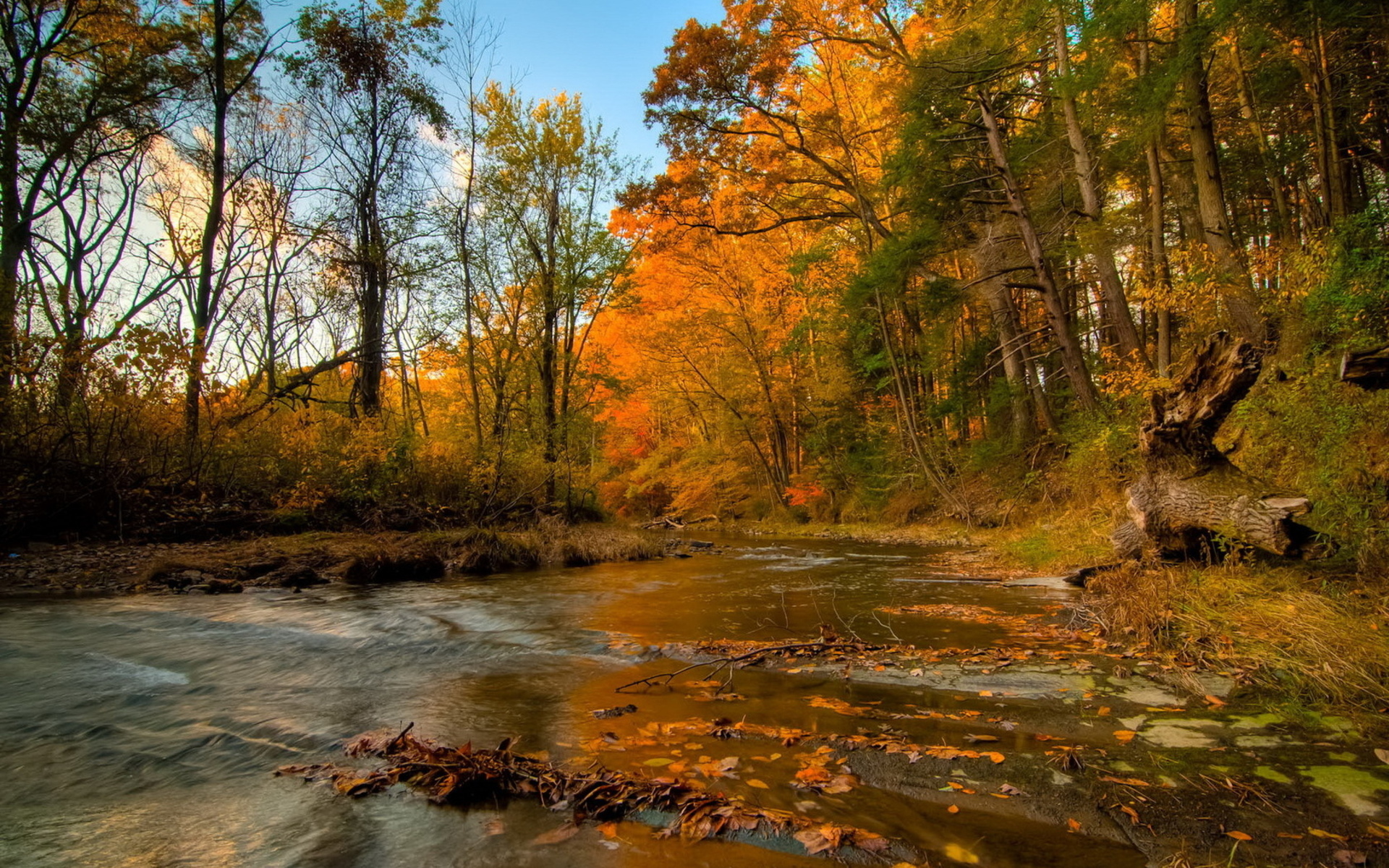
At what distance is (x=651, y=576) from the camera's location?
969cm

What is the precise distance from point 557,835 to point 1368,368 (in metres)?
5.45

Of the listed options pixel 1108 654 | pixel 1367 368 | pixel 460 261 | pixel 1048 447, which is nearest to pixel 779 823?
pixel 1108 654

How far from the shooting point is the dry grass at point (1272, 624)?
2828mm

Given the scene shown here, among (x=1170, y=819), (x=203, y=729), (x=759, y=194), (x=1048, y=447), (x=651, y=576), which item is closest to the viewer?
(x=1170, y=819)

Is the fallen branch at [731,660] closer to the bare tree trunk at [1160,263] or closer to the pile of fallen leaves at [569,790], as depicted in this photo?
the pile of fallen leaves at [569,790]

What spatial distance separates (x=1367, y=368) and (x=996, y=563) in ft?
18.6

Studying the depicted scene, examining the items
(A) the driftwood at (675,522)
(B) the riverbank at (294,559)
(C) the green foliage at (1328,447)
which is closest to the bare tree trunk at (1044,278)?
(C) the green foliage at (1328,447)

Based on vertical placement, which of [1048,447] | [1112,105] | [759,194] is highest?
[759,194]

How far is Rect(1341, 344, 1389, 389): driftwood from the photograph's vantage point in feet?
12.2

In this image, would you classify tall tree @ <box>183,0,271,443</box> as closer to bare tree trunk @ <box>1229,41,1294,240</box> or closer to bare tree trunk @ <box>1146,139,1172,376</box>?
bare tree trunk @ <box>1146,139,1172,376</box>

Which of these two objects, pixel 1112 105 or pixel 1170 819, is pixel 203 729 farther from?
pixel 1112 105

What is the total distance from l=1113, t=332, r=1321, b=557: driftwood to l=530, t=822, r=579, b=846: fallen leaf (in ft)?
16.8

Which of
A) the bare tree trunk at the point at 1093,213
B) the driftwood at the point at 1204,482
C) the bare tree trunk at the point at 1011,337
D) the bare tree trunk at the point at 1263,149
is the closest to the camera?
the driftwood at the point at 1204,482

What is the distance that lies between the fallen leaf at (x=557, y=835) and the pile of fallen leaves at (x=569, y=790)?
46 millimetres
